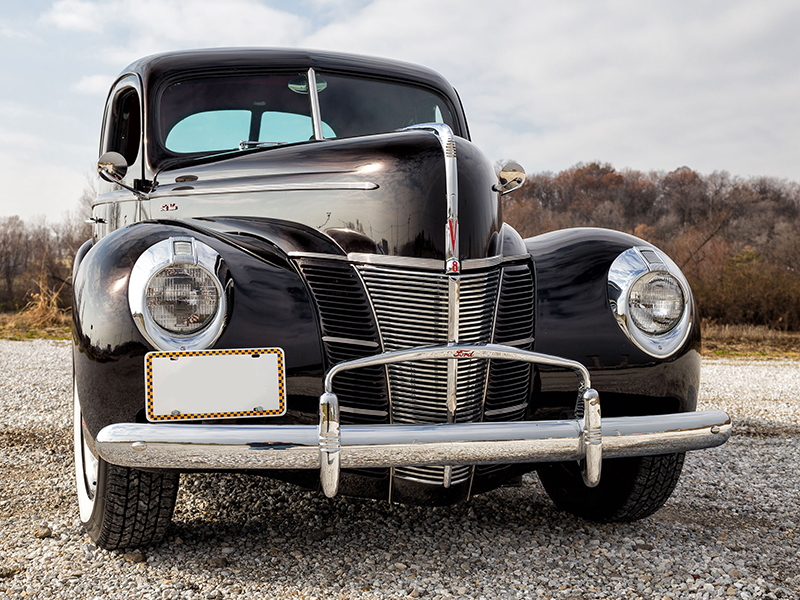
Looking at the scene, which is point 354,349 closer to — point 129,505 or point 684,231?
point 129,505

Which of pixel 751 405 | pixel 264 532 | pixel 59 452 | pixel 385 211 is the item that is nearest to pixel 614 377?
pixel 385 211

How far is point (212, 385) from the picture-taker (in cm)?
197

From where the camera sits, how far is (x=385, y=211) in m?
2.32

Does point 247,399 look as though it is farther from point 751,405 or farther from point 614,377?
point 751,405

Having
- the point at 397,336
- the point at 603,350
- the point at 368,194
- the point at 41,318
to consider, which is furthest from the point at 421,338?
the point at 41,318

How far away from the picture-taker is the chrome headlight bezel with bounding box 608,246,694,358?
7.87 feet

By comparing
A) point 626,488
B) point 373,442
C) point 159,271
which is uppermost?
point 159,271

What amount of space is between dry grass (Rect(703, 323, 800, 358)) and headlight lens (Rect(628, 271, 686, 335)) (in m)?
11.7

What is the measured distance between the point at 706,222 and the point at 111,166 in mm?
36253

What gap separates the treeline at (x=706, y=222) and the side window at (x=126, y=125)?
17616 mm

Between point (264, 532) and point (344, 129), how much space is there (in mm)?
1933

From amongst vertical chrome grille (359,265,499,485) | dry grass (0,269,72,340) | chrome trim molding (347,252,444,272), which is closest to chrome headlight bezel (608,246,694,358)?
vertical chrome grille (359,265,499,485)

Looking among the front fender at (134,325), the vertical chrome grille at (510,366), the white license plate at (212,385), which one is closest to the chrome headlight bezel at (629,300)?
the vertical chrome grille at (510,366)

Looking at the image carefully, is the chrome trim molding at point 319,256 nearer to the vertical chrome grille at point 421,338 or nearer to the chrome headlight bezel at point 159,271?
the vertical chrome grille at point 421,338
